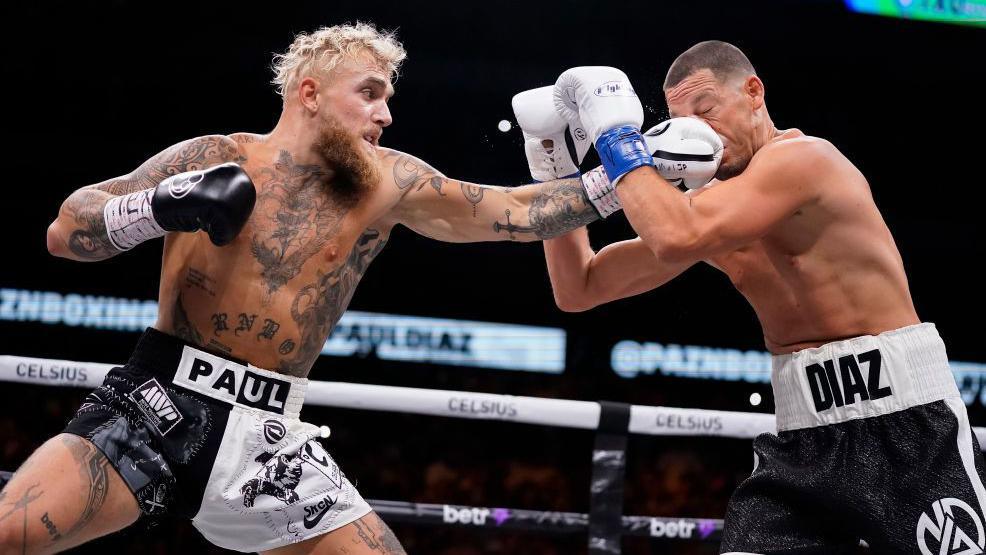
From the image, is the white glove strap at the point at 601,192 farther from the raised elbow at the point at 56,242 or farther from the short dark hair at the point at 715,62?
the raised elbow at the point at 56,242

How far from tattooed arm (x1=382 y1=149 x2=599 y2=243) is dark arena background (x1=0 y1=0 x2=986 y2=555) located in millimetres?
2991

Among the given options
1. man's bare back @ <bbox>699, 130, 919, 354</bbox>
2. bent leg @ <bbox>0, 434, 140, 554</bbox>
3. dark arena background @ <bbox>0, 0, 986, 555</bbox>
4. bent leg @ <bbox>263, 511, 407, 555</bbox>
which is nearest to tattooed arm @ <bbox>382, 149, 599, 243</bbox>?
man's bare back @ <bbox>699, 130, 919, 354</bbox>

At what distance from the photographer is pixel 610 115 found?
216 centimetres

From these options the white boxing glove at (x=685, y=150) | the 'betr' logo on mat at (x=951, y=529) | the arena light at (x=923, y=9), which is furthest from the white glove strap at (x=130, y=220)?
the arena light at (x=923, y=9)

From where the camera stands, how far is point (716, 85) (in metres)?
2.31

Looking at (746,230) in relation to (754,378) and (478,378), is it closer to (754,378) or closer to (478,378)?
(478,378)

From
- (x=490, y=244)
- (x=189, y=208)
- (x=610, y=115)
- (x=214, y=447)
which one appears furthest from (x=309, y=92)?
(x=490, y=244)

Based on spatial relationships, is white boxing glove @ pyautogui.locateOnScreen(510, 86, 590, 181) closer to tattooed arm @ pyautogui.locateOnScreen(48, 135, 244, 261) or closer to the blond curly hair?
the blond curly hair

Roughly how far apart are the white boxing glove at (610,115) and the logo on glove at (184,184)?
0.84 m

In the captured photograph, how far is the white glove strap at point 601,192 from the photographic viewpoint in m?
2.19

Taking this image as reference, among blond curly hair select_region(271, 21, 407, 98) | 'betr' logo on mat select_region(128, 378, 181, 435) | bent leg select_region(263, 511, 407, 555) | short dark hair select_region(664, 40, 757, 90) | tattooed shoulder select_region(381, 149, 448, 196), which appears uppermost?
short dark hair select_region(664, 40, 757, 90)

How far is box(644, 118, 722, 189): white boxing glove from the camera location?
6.93ft

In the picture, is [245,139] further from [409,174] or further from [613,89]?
[613,89]

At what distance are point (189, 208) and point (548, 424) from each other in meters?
1.46
